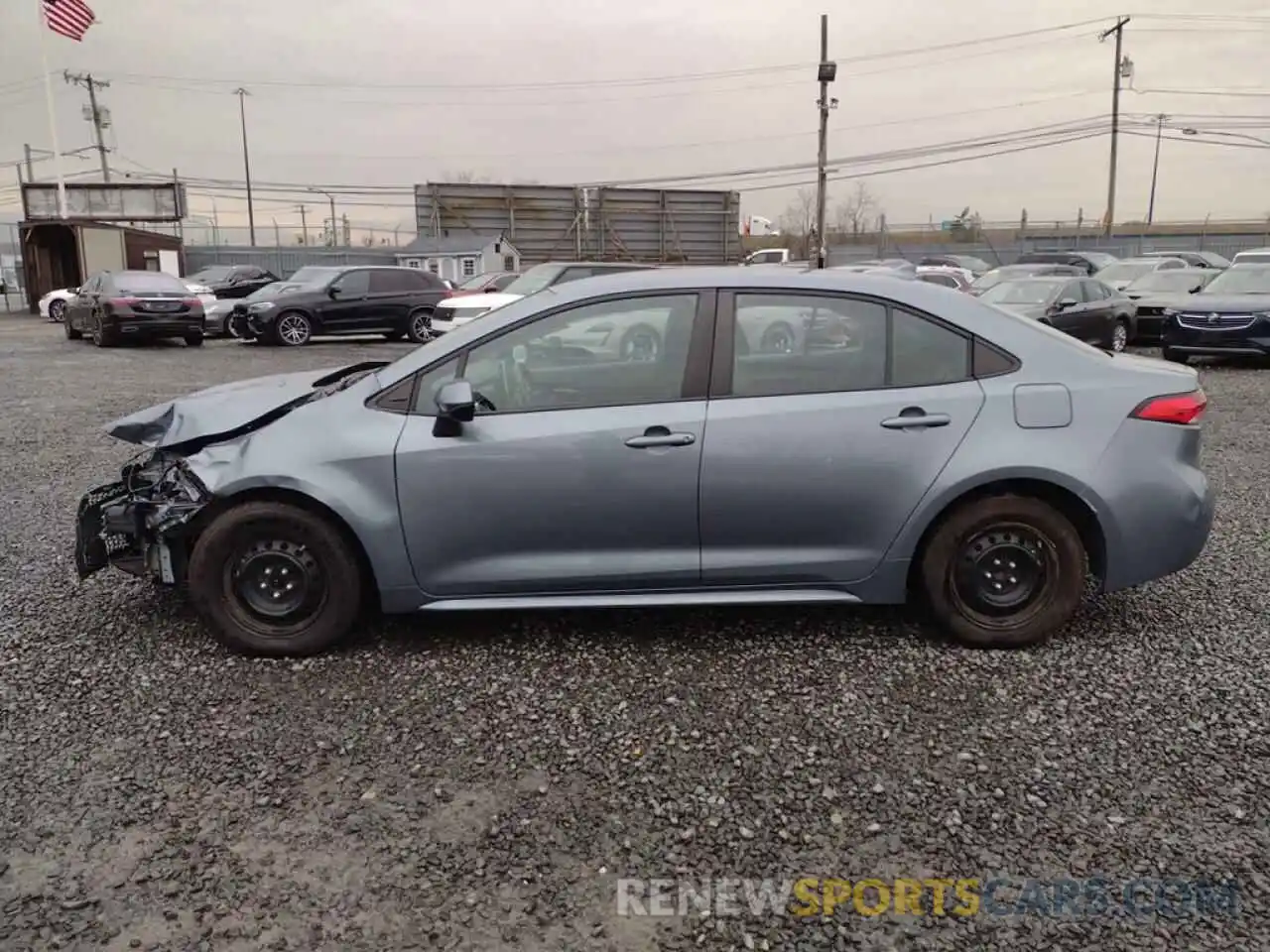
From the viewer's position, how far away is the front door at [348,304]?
1834 centimetres

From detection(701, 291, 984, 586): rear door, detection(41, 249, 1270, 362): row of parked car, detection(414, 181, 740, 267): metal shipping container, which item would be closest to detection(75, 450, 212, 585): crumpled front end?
detection(701, 291, 984, 586): rear door

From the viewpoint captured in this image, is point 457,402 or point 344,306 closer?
point 457,402

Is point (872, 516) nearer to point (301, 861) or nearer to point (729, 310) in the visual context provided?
point (729, 310)

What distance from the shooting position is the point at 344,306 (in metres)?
18.4

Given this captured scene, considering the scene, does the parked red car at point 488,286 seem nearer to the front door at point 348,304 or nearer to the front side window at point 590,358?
the front door at point 348,304

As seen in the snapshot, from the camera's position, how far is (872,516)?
3.76 metres

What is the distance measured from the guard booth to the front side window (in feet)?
99.1

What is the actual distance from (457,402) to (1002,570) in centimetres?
231

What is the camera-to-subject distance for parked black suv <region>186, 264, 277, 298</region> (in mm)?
26609

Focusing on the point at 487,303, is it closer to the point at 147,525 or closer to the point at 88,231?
the point at 147,525

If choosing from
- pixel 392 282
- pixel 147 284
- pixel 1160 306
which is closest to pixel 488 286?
pixel 392 282

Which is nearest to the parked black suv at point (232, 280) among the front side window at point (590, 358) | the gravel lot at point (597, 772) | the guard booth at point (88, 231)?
the guard booth at point (88, 231)

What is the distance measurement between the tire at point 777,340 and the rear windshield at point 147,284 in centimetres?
1762

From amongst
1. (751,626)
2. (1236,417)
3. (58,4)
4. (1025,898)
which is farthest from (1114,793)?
(58,4)
